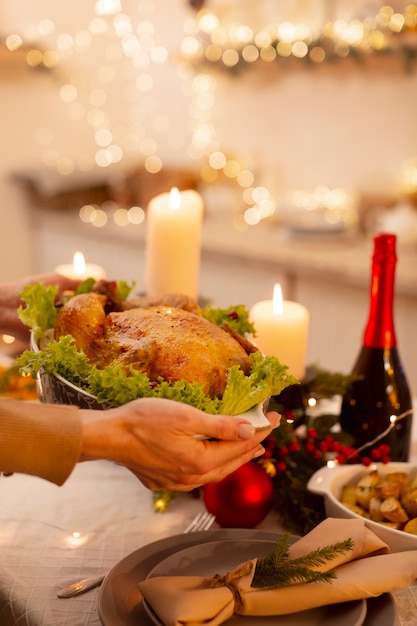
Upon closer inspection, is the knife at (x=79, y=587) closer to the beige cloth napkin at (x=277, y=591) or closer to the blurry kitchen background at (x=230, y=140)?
the beige cloth napkin at (x=277, y=591)

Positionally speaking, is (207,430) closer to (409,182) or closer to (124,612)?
(124,612)

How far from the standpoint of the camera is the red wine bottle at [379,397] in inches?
42.1

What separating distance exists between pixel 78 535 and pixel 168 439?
11.0 inches

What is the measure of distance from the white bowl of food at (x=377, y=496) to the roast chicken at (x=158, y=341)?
19cm

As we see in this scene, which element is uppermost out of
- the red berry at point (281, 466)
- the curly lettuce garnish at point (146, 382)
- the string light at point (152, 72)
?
the string light at point (152, 72)

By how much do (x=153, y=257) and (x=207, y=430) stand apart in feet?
1.85

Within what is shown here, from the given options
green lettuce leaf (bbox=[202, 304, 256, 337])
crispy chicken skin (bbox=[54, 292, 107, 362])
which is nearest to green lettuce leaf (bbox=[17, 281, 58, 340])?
crispy chicken skin (bbox=[54, 292, 107, 362])

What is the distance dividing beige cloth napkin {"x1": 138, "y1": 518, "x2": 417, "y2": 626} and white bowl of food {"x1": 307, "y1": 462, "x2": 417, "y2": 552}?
0.19 feet

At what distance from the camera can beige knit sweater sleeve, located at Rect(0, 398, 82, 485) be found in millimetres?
724

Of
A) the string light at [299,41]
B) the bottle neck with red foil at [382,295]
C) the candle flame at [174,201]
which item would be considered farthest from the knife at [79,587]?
the string light at [299,41]

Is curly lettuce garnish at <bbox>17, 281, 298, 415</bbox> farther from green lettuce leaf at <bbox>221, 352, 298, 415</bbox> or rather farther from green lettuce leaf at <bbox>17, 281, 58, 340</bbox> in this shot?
green lettuce leaf at <bbox>17, 281, 58, 340</bbox>

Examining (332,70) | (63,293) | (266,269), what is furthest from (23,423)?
(332,70)

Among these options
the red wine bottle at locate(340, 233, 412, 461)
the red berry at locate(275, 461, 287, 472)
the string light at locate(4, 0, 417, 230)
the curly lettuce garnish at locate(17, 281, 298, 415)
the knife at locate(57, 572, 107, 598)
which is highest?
the string light at locate(4, 0, 417, 230)

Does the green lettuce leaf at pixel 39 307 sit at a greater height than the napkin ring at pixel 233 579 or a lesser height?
greater
